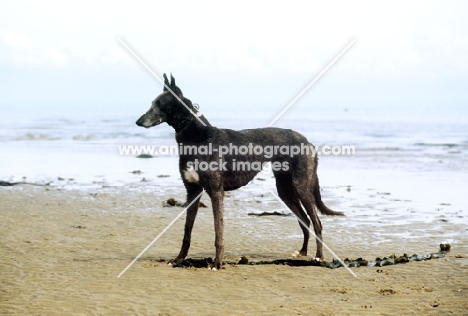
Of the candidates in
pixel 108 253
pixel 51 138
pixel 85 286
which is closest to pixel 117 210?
pixel 108 253

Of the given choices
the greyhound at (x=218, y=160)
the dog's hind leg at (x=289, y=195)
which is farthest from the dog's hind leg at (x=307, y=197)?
the dog's hind leg at (x=289, y=195)

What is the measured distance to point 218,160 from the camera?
8.02 metres

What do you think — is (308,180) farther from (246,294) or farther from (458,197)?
(458,197)

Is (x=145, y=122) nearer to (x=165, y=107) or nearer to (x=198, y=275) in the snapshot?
(x=165, y=107)

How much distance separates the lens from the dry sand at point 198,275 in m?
5.99

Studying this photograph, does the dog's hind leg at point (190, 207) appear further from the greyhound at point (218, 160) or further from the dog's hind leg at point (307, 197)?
the dog's hind leg at point (307, 197)

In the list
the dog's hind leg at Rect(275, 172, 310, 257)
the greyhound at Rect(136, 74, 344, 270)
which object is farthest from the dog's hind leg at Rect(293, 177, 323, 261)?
the dog's hind leg at Rect(275, 172, 310, 257)

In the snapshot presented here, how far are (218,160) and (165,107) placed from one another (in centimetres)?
96

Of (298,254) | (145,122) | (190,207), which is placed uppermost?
(145,122)

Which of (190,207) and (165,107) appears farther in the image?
(190,207)

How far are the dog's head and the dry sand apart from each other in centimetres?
183

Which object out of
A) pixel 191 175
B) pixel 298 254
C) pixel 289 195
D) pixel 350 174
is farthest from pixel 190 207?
pixel 350 174

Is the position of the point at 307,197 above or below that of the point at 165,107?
below

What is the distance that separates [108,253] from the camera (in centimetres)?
857
